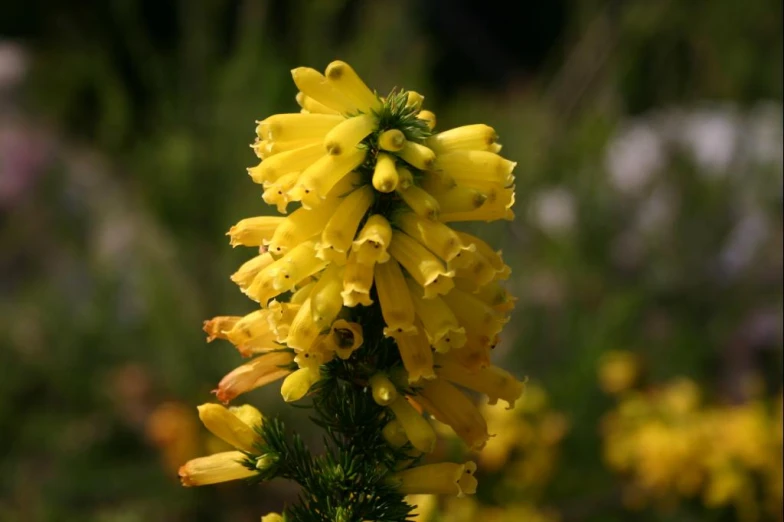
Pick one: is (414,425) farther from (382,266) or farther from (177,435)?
(177,435)

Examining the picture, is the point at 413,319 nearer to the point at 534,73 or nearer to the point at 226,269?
the point at 226,269

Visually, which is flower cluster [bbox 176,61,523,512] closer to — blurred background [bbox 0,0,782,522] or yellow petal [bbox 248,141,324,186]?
yellow petal [bbox 248,141,324,186]

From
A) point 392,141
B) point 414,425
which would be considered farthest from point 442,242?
point 414,425

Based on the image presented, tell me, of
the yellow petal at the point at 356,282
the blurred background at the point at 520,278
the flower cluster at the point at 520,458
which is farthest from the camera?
the blurred background at the point at 520,278

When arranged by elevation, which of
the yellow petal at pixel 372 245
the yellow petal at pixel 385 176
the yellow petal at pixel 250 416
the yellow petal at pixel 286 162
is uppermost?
the yellow petal at pixel 286 162

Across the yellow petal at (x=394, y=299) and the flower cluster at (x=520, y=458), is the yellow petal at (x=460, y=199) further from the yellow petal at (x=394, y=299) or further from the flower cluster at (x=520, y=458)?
the flower cluster at (x=520, y=458)

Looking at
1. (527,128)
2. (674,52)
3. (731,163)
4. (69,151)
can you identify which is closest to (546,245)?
(527,128)

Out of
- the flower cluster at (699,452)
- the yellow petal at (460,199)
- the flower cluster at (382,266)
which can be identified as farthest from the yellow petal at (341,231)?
the flower cluster at (699,452)

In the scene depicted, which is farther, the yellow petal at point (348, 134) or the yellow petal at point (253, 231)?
the yellow petal at point (253, 231)
